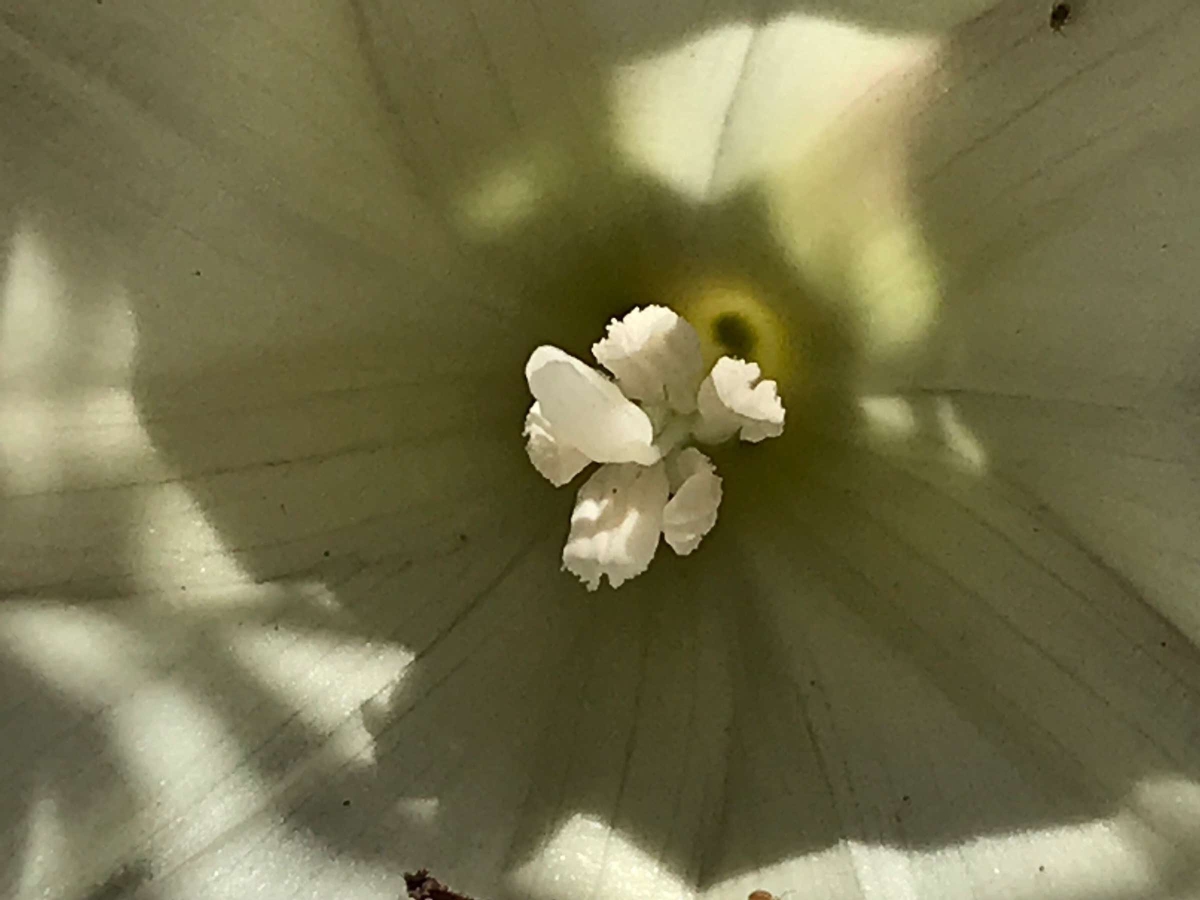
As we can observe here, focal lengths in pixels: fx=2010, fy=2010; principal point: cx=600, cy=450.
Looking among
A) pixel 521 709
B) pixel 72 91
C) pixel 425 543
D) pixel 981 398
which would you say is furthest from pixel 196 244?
pixel 981 398

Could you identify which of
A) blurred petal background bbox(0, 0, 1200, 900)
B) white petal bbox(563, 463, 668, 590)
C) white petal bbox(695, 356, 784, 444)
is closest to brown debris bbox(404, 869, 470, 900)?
blurred petal background bbox(0, 0, 1200, 900)

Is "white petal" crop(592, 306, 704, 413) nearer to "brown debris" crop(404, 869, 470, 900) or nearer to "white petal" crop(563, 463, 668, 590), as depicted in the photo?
"white petal" crop(563, 463, 668, 590)

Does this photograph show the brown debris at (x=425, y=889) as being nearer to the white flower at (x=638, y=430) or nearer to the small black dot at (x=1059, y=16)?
the white flower at (x=638, y=430)

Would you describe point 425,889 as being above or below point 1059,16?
below

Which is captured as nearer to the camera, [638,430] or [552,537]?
[638,430]

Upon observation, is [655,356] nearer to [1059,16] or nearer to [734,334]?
[734,334]

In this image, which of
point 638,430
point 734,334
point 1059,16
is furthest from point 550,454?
point 1059,16

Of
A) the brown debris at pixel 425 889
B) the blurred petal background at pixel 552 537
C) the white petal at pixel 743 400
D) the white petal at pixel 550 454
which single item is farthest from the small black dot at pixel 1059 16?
the brown debris at pixel 425 889

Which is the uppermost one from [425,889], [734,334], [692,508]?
[734,334]
